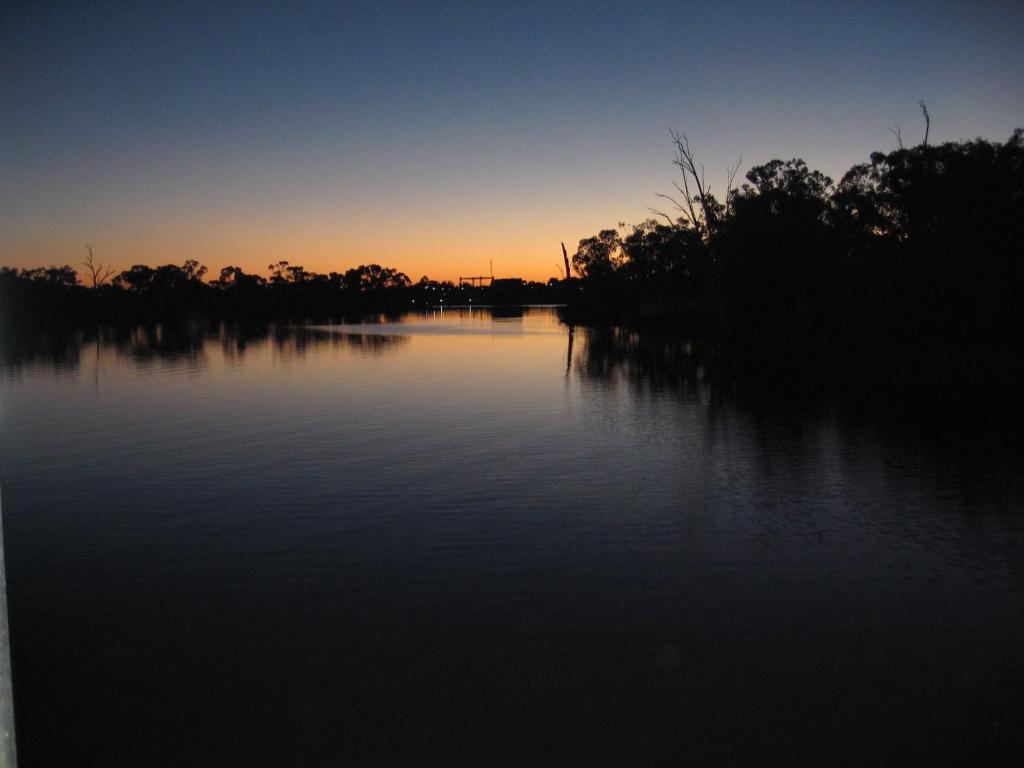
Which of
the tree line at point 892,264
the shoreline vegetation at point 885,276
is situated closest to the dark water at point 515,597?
the shoreline vegetation at point 885,276

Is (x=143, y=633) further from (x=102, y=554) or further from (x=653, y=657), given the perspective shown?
(x=653, y=657)

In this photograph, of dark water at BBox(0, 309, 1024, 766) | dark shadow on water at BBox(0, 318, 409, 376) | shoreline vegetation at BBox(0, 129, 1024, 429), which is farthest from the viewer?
dark shadow on water at BBox(0, 318, 409, 376)

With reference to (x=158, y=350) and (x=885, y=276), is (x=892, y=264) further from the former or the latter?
(x=158, y=350)

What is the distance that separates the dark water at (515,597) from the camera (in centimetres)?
536

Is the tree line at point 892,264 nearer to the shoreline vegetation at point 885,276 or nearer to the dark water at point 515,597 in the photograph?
the shoreline vegetation at point 885,276

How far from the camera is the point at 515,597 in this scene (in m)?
7.49

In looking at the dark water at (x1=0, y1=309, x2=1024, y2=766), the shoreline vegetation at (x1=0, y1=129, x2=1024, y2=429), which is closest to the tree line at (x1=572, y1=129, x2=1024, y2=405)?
the shoreline vegetation at (x1=0, y1=129, x2=1024, y2=429)

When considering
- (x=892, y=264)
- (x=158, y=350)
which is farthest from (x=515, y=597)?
(x=158, y=350)

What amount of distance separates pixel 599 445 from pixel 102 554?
8586 millimetres

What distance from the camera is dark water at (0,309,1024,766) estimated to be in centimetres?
536

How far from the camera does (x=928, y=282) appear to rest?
32.1 metres

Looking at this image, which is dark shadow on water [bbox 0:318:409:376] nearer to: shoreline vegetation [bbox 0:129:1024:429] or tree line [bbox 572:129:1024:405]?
shoreline vegetation [bbox 0:129:1024:429]

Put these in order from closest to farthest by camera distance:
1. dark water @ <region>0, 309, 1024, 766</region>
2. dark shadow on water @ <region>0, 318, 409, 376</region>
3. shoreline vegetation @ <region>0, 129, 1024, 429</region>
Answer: dark water @ <region>0, 309, 1024, 766</region>
shoreline vegetation @ <region>0, 129, 1024, 429</region>
dark shadow on water @ <region>0, 318, 409, 376</region>

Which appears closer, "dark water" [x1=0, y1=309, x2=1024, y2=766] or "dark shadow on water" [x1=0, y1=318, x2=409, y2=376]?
"dark water" [x1=0, y1=309, x2=1024, y2=766]
